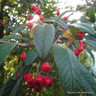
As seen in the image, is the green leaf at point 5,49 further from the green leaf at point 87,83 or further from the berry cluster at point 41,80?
the green leaf at point 87,83

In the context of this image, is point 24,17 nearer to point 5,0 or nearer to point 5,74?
point 5,0

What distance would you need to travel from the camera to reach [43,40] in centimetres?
57

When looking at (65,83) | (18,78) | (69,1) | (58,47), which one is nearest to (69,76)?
(65,83)

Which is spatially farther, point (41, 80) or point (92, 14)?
point (92, 14)

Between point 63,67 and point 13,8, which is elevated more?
point 13,8

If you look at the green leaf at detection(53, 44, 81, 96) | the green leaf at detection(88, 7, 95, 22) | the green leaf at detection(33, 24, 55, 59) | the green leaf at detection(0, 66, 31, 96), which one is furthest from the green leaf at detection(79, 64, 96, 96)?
the green leaf at detection(88, 7, 95, 22)

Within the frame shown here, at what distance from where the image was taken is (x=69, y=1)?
306 centimetres

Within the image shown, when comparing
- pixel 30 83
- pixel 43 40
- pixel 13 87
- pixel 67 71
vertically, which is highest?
pixel 43 40

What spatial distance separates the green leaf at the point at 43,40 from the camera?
0.53 m

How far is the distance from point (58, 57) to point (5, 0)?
8.37 ft

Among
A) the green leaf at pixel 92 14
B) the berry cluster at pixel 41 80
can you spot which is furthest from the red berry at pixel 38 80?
the green leaf at pixel 92 14

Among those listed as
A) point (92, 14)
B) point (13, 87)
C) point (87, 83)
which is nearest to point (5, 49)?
point (13, 87)

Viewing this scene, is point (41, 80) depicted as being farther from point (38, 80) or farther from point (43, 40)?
point (43, 40)

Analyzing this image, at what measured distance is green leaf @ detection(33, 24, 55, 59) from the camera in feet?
1.75
